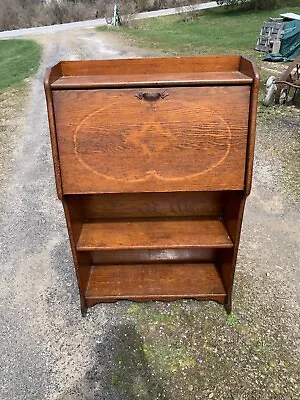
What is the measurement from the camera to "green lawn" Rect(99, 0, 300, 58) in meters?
12.2

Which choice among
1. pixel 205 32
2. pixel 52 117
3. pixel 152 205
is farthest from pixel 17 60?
pixel 52 117

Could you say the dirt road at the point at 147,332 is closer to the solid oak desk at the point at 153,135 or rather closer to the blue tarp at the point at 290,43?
the solid oak desk at the point at 153,135

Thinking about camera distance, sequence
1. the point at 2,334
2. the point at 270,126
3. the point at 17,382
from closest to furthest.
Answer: the point at 17,382
the point at 2,334
the point at 270,126

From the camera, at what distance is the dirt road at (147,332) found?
7.63 ft

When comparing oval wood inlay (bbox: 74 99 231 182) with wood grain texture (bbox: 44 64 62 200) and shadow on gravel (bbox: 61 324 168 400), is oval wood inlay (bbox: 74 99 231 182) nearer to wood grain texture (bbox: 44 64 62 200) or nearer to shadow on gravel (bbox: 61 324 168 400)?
wood grain texture (bbox: 44 64 62 200)

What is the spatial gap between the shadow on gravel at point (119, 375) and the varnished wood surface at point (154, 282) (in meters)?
0.32

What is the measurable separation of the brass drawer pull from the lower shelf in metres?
1.54

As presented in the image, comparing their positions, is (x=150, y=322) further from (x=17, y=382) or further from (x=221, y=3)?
(x=221, y=3)

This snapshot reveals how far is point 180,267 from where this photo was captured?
9.94ft

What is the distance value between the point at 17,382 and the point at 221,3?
2508 centimetres

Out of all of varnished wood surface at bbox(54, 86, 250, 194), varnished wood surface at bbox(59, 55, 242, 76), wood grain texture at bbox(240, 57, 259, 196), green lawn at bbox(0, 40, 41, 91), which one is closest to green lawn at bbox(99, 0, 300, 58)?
green lawn at bbox(0, 40, 41, 91)

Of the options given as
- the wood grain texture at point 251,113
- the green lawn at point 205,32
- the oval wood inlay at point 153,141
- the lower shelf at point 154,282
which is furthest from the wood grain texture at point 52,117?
the green lawn at point 205,32

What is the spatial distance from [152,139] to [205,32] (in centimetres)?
1601

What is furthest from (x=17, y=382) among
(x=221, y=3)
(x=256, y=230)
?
(x=221, y=3)
